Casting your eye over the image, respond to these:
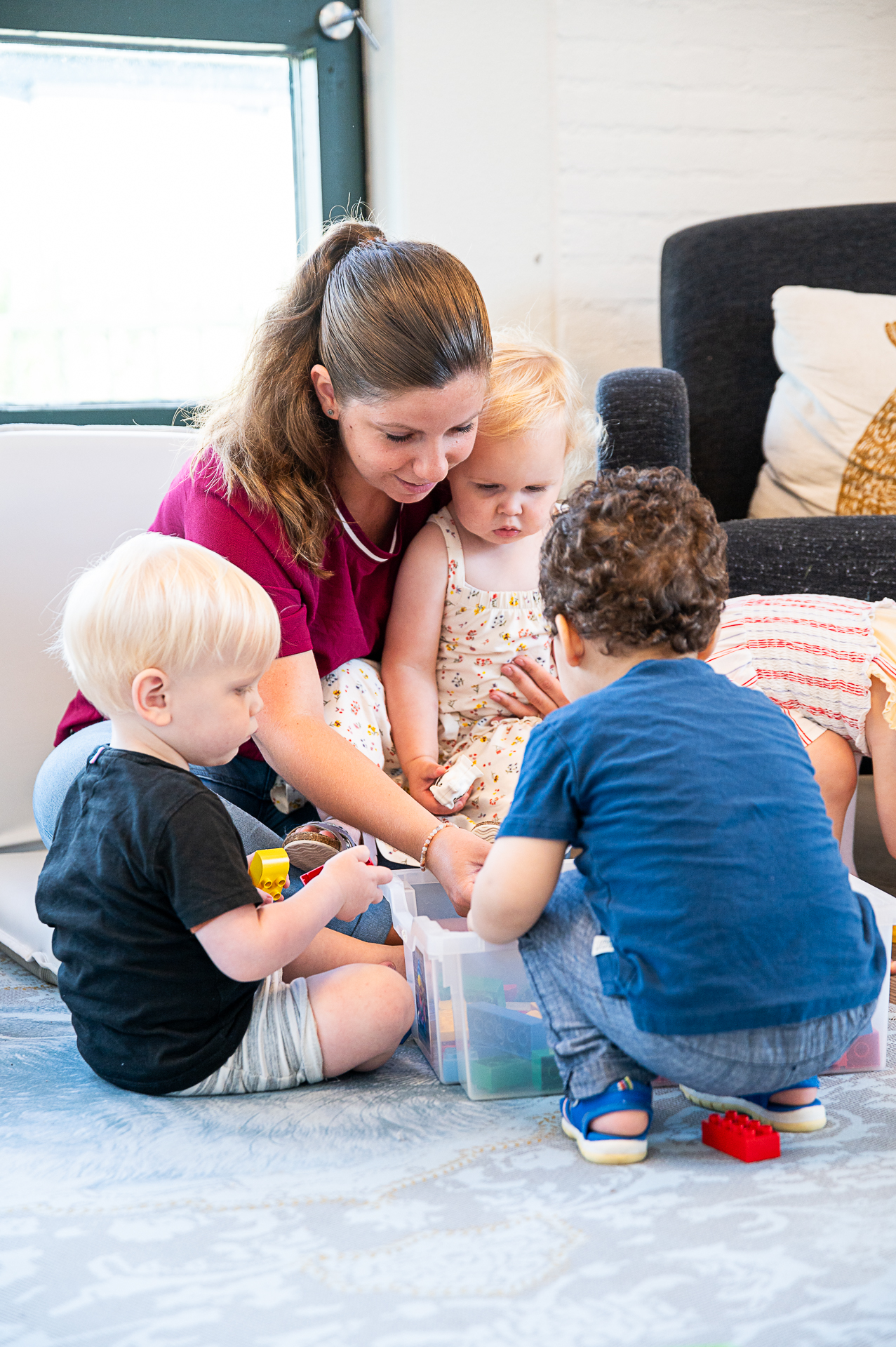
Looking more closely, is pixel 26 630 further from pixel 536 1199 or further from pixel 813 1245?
pixel 813 1245

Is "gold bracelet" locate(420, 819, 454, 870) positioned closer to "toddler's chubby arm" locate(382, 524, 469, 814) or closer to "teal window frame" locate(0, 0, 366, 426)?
"toddler's chubby arm" locate(382, 524, 469, 814)

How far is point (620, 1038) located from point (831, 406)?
1315mm

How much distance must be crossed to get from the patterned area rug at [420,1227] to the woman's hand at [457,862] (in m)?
0.17

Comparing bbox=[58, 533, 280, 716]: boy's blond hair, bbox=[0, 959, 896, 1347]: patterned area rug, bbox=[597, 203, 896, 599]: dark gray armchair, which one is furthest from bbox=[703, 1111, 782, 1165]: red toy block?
Result: bbox=[597, 203, 896, 599]: dark gray armchair

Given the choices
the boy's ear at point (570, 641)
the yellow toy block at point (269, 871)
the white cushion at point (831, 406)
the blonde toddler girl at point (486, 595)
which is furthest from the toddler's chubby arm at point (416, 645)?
the white cushion at point (831, 406)

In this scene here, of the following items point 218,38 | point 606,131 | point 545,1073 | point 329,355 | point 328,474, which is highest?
point 218,38

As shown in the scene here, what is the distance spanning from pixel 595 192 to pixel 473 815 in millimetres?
1398

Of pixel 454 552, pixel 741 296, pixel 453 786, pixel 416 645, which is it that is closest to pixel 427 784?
pixel 453 786

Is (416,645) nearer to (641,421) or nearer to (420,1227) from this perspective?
(641,421)

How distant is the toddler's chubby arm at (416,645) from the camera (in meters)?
1.38

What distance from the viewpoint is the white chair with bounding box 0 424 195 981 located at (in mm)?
1397

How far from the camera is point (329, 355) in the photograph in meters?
1.20

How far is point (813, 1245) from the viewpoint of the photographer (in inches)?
27.6

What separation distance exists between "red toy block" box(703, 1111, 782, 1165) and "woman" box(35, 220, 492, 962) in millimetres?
290
